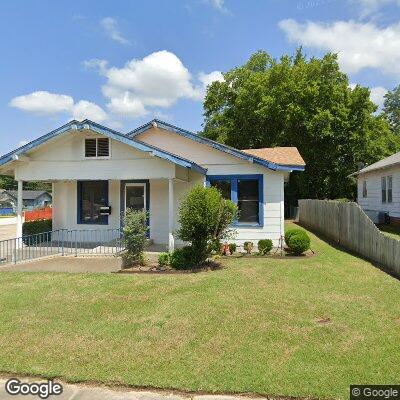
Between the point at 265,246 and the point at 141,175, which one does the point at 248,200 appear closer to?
the point at 265,246

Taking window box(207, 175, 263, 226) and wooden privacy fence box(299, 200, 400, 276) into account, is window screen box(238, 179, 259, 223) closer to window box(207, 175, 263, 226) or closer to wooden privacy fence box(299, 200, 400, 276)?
window box(207, 175, 263, 226)

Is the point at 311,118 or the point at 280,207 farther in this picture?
the point at 311,118

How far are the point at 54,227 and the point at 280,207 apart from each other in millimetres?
9519

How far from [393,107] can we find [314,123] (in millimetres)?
49175

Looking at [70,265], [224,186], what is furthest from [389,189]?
[70,265]

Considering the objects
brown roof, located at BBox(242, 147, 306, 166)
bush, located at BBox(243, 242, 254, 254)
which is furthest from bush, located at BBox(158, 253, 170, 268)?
brown roof, located at BBox(242, 147, 306, 166)

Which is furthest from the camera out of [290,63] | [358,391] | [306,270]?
[290,63]

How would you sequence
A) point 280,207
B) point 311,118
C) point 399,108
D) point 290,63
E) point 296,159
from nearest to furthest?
1. point 280,207
2. point 296,159
3. point 311,118
4. point 290,63
5. point 399,108

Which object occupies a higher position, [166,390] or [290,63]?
[290,63]

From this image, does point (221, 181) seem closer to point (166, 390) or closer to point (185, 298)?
point (185, 298)

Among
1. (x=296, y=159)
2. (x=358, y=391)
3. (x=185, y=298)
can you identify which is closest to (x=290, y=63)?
(x=296, y=159)

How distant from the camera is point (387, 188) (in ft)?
73.1

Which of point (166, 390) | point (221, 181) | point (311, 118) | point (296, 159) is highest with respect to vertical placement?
point (311, 118)

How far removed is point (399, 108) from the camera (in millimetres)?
71125
